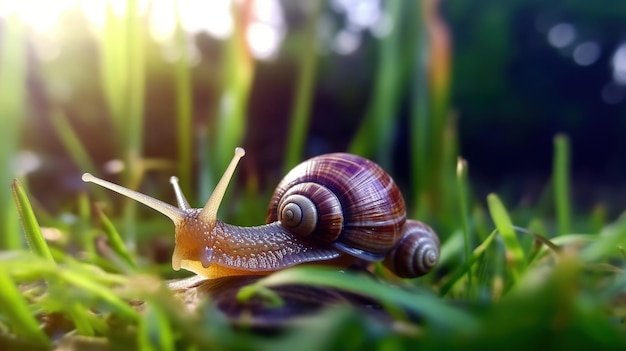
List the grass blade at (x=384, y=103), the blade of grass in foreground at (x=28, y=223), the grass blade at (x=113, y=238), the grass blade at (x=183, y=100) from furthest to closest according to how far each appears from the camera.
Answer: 1. the grass blade at (x=384, y=103)
2. the grass blade at (x=183, y=100)
3. the grass blade at (x=113, y=238)
4. the blade of grass in foreground at (x=28, y=223)

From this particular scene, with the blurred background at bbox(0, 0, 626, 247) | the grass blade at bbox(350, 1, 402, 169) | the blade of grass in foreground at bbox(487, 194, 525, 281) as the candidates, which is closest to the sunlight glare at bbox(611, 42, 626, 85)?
the blurred background at bbox(0, 0, 626, 247)

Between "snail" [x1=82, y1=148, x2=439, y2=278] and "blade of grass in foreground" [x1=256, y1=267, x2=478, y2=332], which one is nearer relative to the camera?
"blade of grass in foreground" [x1=256, y1=267, x2=478, y2=332]

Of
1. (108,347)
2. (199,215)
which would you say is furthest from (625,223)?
(199,215)

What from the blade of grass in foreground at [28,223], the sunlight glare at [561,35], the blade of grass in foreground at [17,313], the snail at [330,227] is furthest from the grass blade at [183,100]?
the sunlight glare at [561,35]

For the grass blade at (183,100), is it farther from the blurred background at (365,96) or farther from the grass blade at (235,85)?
the blurred background at (365,96)

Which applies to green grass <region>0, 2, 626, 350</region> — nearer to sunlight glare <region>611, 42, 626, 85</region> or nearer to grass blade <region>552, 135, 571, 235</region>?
grass blade <region>552, 135, 571, 235</region>

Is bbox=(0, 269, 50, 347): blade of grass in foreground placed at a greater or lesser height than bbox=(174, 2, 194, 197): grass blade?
lesser

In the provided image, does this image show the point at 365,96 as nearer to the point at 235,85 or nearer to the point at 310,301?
the point at 235,85

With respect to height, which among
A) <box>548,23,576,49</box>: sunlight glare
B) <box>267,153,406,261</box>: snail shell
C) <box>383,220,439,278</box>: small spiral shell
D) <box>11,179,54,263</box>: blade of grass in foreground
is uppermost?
<box>548,23,576,49</box>: sunlight glare
